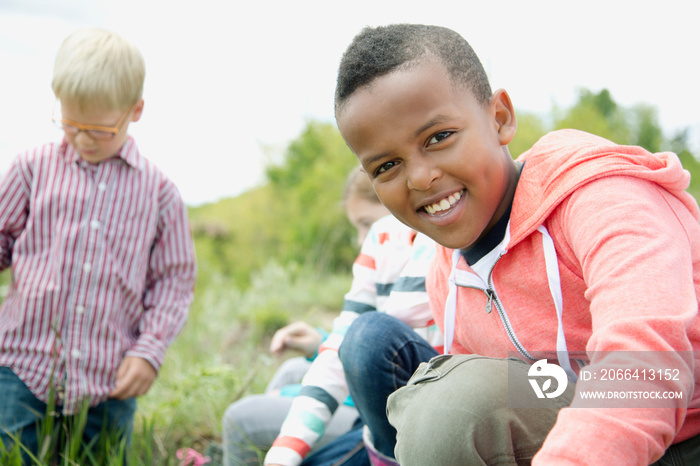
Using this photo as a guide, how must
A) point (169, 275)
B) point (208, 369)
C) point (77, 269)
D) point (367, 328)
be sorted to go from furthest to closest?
point (208, 369) → point (169, 275) → point (77, 269) → point (367, 328)

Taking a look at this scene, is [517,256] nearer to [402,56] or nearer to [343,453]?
[402,56]

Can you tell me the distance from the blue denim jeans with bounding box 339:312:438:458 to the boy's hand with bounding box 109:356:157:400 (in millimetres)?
987

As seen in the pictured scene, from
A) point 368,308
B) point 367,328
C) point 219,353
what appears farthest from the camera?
point 219,353

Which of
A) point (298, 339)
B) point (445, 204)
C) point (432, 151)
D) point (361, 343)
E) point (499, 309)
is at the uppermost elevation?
A: point (432, 151)

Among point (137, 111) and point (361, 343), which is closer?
point (361, 343)

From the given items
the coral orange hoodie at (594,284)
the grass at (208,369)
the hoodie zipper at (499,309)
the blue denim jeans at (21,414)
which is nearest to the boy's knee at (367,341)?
the coral orange hoodie at (594,284)

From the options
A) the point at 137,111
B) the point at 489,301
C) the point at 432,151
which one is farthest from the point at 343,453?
the point at 137,111

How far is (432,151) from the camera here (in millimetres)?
1247

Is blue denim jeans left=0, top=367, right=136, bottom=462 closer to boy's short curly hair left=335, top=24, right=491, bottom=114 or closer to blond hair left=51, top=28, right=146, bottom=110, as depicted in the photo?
blond hair left=51, top=28, right=146, bottom=110

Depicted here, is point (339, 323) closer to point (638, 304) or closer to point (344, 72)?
point (344, 72)

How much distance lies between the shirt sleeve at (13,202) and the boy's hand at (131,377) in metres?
0.58

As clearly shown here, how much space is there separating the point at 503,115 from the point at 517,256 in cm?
34

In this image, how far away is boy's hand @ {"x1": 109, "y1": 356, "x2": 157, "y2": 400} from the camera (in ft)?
7.11

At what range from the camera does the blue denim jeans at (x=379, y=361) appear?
57.5 inches
